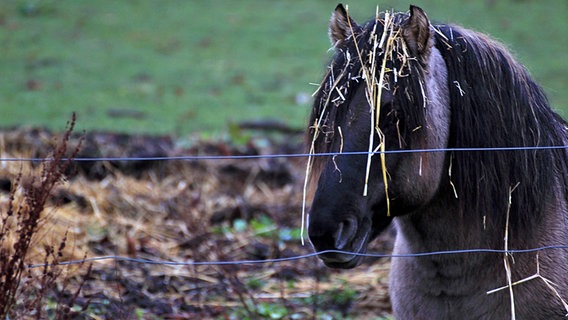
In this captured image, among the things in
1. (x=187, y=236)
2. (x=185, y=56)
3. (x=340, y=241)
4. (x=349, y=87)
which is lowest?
(x=187, y=236)

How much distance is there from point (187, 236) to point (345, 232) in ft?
11.8

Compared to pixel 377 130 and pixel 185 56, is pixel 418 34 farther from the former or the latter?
pixel 185 56

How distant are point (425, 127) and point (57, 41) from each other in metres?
13.8

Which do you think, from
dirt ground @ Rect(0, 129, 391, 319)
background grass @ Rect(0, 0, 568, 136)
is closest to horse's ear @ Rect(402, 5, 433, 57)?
dirt ground @ Rect(0, 129, 391, 319)

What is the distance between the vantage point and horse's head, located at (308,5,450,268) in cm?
304

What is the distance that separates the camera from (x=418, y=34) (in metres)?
3.19

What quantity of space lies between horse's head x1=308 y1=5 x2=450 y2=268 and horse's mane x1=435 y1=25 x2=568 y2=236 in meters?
0.09

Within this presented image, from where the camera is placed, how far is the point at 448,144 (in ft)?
11.0

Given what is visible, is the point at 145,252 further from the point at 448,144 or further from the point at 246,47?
the point at 246,47

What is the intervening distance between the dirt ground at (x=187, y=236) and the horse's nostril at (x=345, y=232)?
76 cm

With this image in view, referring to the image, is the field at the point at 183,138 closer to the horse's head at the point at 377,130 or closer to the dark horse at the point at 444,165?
the dark horse at the point at 444,165

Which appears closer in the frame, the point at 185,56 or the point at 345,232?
the point at 345,232

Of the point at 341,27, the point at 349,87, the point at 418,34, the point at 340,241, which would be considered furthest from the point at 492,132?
the point at 340,241

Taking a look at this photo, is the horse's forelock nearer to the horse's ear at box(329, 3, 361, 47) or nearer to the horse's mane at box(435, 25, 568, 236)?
the horse's ear at box(329, 3, 361, 47)
